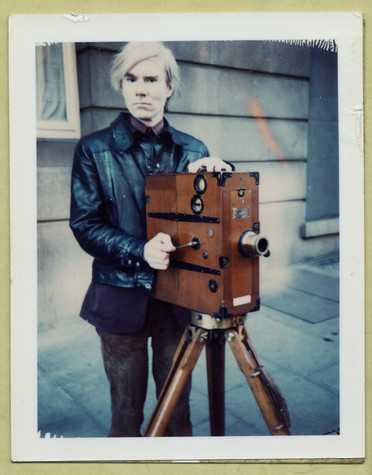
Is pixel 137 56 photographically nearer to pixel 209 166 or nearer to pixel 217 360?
pixel 209 166

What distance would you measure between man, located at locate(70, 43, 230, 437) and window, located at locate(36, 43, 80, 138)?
19cm

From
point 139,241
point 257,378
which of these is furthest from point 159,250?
point 257,378

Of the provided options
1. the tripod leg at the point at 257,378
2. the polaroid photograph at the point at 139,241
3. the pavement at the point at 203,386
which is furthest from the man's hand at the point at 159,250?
the pavement at the point at 203,386

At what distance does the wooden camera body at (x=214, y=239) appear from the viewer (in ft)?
4.64

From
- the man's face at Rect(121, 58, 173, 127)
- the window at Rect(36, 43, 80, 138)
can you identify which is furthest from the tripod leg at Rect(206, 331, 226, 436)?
the window at Rect(36, 43, 80, 138)

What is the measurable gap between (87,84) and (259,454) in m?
1.85

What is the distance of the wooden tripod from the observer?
160cm

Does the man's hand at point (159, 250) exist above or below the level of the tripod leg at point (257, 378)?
above

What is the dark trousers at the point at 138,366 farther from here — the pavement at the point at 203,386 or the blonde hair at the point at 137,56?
the blonde hair at the point at 137,56

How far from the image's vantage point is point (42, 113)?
197 cm

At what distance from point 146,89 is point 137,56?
0.53 feet

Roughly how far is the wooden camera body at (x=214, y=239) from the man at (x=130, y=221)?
19 centimetres

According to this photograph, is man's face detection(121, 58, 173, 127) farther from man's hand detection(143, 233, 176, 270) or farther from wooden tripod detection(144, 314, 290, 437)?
wooden tripod detection(144, 314, 290, 437)
